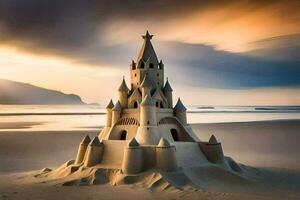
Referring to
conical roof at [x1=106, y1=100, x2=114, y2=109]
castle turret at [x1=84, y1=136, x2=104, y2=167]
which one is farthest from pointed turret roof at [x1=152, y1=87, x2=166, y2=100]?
castle turret at [x1=84, y1=136, x2=104, y2=167]

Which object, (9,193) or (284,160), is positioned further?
(284,160)

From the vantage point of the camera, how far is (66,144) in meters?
44.6

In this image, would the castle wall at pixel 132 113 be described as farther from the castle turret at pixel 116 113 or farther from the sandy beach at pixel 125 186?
the sandy beach at pixel 125 186

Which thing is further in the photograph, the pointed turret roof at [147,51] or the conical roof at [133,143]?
the pointed turret roof at [147,51]

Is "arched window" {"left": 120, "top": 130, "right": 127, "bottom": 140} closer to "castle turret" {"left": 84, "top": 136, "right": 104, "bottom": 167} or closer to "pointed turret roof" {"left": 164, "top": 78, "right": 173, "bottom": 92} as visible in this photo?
"castle turret" {"left": 84, "top": 136, "right": 104, "bottom": 167}

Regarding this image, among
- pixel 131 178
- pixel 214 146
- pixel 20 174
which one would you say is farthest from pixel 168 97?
pixel 20 174

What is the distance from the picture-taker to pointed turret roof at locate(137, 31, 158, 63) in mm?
26875

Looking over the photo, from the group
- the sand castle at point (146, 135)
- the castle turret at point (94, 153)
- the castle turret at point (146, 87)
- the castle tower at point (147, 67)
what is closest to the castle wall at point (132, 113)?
the sand castle at point (146, 135)

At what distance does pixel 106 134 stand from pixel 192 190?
350 inches

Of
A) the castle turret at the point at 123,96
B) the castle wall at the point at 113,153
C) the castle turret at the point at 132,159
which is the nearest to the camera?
the castle turret at the point at 132,159

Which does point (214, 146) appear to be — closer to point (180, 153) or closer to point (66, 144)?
point (180, 153)

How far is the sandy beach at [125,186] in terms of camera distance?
19375 mm

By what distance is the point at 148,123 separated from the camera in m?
24.1

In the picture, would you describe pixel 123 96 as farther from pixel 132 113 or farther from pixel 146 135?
pixel 146 135
